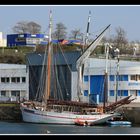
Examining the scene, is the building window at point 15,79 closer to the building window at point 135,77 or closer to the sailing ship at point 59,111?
the sailing ship at point 59,111

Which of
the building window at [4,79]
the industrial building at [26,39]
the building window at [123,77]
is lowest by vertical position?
the building window at [4,79]

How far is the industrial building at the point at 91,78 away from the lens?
52.5m

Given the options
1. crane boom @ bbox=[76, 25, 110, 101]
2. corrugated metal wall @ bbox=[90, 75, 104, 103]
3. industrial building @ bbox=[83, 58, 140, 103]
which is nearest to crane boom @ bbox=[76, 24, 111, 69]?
crane boom @ bbox=[76, 25, 110, 101]

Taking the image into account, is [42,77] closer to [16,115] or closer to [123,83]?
[16,115]

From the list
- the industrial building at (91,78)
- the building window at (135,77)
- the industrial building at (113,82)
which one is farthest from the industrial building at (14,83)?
the building window at (135,77)

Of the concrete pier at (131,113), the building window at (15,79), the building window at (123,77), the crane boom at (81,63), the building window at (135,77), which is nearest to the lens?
the concrete pier at (131,113)

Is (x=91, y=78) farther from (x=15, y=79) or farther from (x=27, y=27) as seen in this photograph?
(x=27, y=27)

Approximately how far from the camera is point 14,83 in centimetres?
6247

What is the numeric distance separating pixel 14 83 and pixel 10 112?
10210 millimetres

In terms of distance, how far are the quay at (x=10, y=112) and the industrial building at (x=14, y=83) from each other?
7.84 metres

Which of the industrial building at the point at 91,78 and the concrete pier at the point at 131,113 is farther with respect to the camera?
the industrial building at the point at 91,78

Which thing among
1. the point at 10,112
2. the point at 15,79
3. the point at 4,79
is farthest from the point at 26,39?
the point at 10,112

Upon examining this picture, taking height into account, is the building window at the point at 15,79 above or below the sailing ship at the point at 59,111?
above
